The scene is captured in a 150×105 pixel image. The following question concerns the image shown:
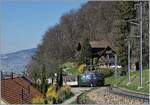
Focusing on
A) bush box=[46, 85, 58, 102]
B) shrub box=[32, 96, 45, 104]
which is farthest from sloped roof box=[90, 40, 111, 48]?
shrub box=[32, 96, 45, 104]

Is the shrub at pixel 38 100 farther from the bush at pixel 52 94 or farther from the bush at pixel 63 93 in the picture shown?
the bush at pixel 63 93

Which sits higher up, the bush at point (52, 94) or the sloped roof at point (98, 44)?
the sloped roof at point (98, 44)

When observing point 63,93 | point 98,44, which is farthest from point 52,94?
point 98,44

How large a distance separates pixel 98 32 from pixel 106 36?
4.24 meters

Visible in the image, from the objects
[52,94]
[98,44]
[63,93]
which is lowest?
[63,93]

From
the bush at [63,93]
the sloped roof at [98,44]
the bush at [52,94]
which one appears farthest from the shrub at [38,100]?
the sloped roof at [98,44]

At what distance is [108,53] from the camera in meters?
44.2

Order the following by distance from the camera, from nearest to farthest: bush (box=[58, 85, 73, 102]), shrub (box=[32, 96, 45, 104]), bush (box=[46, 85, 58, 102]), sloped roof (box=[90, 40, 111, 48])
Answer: shrub (box=[32, 96, 45, 104]), bush (box=[46, 85, 58, 102]), bush (box=[58, 85, 73, 102]), sloped roof (box=[90, 40, 111, 48])

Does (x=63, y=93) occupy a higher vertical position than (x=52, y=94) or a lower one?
lower

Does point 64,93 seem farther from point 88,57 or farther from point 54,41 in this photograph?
point 88,57

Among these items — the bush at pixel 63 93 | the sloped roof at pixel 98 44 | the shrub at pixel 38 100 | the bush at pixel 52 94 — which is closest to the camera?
the shrub at pixel 38 100

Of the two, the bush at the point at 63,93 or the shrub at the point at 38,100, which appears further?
the bush at the point at 63,93

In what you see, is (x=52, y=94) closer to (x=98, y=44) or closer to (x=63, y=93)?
(x=63, y=93)

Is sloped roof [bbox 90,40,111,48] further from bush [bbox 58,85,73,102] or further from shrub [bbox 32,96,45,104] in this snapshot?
shrub [bbox 32,96,45,104]
